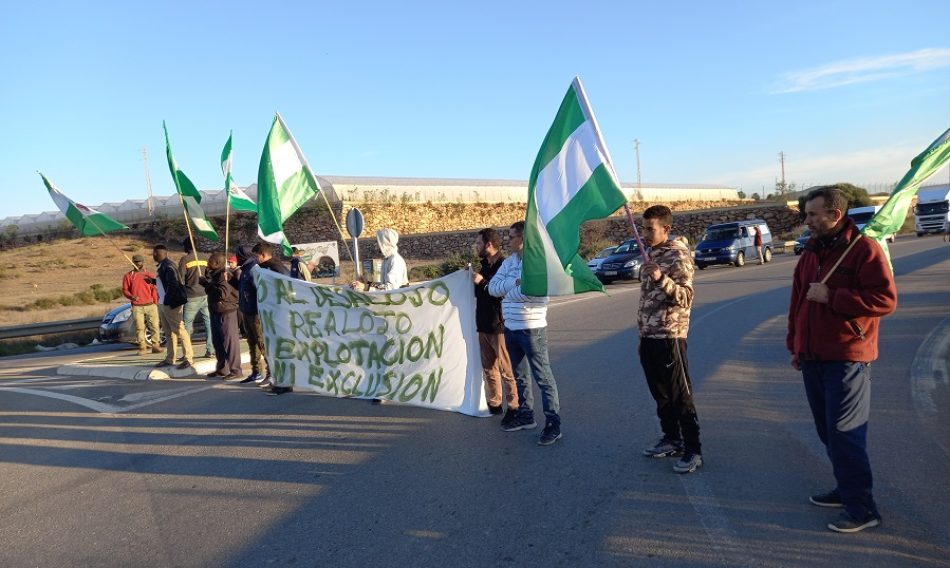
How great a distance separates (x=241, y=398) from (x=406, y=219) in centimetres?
4269

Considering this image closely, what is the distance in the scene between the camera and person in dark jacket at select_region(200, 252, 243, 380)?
10070mm

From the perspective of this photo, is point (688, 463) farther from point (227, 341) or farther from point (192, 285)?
point (192, 285)

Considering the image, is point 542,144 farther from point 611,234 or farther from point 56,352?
point 611,234

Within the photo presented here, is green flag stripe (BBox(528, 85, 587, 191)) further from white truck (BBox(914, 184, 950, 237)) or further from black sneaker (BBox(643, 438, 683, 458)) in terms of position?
white truck (BBox(914, 184, 950, 237))

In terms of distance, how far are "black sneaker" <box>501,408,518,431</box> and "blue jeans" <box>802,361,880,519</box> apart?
293 cm

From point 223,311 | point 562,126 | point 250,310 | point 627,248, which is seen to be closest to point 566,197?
point 562,126

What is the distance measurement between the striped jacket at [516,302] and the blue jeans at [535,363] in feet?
0.23

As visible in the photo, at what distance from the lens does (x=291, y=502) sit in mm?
5184

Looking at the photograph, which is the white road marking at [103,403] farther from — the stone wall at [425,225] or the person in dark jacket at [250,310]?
the stone wall at [425,225]

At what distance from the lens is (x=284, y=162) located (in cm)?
913

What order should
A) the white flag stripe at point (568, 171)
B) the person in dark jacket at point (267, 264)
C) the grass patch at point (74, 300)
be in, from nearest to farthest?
the white flag stripe at point (568, 171) < the person in dark jacket at point (267, 264) < the grass patch at point (74, 300)

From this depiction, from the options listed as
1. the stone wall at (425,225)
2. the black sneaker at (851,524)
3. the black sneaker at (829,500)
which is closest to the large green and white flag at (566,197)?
the black sneaker at (829,500)

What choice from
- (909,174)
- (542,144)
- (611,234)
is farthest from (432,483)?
(611,234)

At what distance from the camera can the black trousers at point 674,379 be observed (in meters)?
5.23
